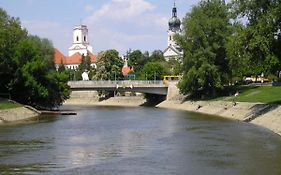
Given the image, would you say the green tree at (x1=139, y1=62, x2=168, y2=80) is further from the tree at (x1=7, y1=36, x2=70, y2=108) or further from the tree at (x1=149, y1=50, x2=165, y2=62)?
the tree at (x1=7, y1=36, x2=70, y2=108)

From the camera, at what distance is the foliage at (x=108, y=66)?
494 feet

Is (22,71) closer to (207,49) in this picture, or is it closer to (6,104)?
(6,104)

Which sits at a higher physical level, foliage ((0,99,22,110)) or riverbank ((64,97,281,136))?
foliage ((0,99,22,110))

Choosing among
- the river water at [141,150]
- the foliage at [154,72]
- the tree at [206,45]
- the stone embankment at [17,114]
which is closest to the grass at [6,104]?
the stone embankment at [17,114]

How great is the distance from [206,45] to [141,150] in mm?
58635

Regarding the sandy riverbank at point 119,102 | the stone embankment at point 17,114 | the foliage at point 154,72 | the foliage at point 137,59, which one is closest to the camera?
the stone embankment at point 17,114

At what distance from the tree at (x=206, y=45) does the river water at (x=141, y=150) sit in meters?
36.5

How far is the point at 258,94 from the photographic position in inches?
3292

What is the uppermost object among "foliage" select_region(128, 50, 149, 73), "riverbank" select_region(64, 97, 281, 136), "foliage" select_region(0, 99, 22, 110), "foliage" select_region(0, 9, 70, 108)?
"foliage" select_region(128, 50, 149, 73)

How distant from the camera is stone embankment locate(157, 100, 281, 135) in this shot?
180 feet

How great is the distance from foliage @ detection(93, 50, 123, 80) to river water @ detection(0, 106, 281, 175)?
9374 cm

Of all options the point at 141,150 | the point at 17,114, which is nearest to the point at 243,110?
the point at 17,114

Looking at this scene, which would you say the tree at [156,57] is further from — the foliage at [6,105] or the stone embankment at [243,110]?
the foliage at [6,105]

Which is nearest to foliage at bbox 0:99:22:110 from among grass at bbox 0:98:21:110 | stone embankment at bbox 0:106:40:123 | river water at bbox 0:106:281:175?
grass at bbox 0:98:21:110
